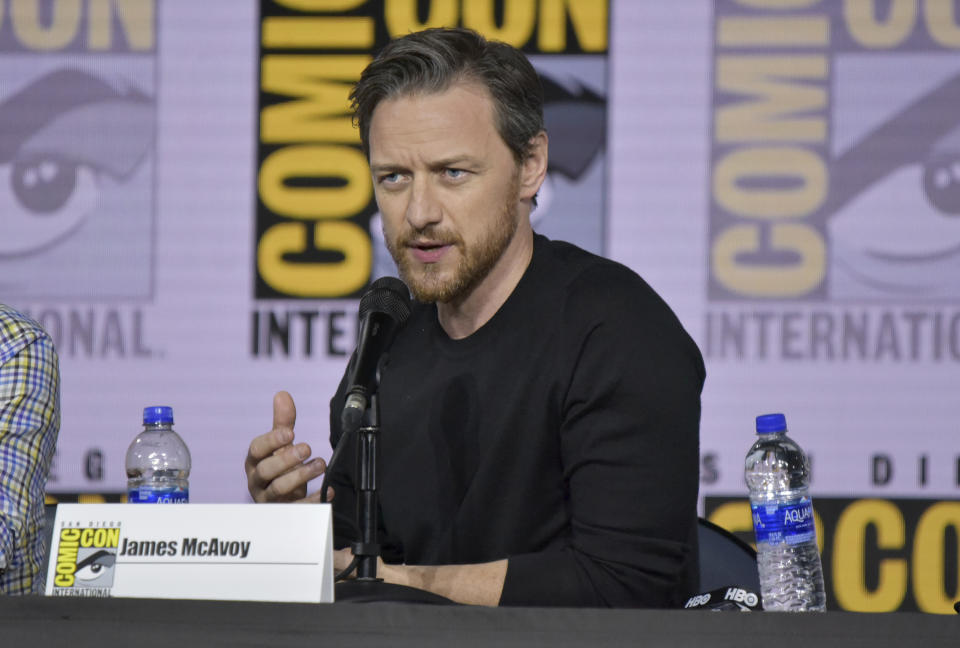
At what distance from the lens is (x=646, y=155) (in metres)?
2.96

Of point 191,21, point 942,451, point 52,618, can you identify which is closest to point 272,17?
point 191,21

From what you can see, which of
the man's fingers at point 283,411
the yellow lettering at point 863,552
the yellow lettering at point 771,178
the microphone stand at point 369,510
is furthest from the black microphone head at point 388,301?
the yellow lettering at point 863,552

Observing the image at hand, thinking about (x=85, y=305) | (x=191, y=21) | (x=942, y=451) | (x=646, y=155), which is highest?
(x=191, y=21)

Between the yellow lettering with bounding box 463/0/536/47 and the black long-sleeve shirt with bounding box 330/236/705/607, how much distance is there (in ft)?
3.86

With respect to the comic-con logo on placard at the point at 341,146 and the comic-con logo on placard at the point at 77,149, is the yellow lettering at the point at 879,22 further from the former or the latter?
the comic-con logo on placard at the point at 77,149

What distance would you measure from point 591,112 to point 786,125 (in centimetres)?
49

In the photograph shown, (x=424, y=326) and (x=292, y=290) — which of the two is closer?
(x=424, y=326)

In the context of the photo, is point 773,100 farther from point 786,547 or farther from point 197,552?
point 197,552

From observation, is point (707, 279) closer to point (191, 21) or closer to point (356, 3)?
point (356, 3)

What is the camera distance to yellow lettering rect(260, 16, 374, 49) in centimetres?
306

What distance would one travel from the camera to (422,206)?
175 centimetres

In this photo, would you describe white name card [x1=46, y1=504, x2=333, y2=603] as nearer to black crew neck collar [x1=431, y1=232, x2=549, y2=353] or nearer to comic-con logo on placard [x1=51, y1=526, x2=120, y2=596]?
comic-con logo on placard [x1=51, y1=526, x2=120, y2=596]

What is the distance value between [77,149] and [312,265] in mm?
710

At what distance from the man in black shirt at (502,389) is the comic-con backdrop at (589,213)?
1048 millimetres
